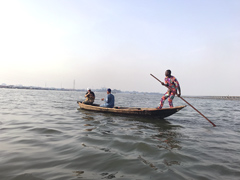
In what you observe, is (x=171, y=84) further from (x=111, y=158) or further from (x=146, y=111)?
(x=111, y=158)

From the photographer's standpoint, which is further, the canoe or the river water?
the canoe

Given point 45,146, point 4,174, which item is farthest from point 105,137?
point 4,174

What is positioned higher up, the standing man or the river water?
the standing man

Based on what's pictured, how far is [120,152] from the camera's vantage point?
446 centimetres

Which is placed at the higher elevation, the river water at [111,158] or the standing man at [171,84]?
the standing man at [171,84]

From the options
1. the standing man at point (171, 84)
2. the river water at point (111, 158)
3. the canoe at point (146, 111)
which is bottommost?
the river water at point (111, 158)

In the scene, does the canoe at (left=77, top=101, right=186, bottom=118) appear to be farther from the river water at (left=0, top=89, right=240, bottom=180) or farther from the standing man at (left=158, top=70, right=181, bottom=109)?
the river water at (left=0, top=89, right=240, bottom=180)

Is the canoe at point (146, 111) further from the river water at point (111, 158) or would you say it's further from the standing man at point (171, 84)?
the river water at point (111, 158)

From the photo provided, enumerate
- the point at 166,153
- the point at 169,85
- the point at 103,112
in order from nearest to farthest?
the point at 166,153 → the point at 169,85 → the point at 103,112

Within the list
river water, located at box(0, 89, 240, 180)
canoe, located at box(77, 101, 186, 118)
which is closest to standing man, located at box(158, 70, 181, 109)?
canoe, located at box(77, 101, 186, 118)

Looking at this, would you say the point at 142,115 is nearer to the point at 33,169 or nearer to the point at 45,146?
the point at 45,146

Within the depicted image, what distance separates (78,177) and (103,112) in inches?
358

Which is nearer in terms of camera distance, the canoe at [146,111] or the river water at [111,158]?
the river water at [111,158]

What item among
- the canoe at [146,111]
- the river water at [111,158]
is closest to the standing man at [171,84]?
the canoe at [146,111]
